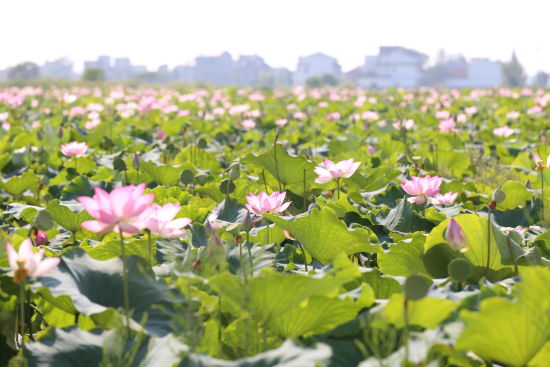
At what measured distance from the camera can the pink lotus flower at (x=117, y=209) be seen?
3.83ft

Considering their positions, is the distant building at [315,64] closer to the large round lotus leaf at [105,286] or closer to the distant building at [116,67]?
the distant building at [116,67]

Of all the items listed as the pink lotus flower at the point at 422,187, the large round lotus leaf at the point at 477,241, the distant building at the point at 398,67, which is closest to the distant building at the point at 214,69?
the distant building at the point at 398,67

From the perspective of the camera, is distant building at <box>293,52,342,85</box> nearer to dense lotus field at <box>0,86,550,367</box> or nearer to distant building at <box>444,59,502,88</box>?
distant building at <box>444,59,502,88</box>

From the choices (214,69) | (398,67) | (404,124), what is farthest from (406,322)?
(214,69)

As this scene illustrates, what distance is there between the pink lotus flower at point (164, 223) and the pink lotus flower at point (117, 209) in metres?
0.07

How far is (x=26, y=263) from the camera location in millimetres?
1147

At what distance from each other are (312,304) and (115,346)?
36cm

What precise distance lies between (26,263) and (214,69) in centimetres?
14119

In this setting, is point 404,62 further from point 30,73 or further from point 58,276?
point 58,276

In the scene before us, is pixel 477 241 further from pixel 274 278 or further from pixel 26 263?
pixel 26 263

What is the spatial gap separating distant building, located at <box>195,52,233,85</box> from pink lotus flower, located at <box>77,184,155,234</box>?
13877 centimetres

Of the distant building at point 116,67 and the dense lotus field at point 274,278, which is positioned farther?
the distant building at point 116,67

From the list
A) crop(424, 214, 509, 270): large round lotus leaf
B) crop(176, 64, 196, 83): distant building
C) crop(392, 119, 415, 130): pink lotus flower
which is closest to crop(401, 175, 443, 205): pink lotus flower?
crop(424, 214, 509, 270): large round lotus leaf

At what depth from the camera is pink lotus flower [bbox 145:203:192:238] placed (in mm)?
1296
